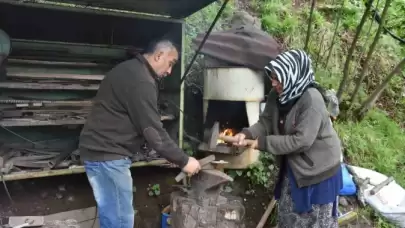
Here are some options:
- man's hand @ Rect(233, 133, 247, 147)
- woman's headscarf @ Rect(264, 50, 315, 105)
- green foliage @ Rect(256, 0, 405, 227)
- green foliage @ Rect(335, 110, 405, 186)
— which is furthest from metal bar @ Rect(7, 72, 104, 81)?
green foliage @ Rect(335, 110, 405, 186)

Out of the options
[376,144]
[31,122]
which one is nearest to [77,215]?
[31,122]

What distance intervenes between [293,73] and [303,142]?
0.51 metres

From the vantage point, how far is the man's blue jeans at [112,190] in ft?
9.40

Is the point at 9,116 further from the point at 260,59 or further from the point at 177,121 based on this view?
the point at 260,59

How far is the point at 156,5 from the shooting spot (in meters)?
3.85

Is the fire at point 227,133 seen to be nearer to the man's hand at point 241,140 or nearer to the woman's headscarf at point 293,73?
the man's hand at point 241,140

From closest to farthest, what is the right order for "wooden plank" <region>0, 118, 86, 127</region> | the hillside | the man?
the man < "wooden plank" <region>0, 118, 86, 127</region> < the hillside

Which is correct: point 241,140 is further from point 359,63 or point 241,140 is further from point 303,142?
point 359,63

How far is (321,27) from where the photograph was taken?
6.49 metres

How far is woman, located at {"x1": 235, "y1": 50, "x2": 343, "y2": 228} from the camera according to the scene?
2.79 metres

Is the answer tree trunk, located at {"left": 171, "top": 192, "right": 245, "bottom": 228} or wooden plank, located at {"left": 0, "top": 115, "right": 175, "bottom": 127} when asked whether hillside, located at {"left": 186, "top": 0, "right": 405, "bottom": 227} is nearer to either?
tree trunk, located at {"left": 171, "top": 192, "right": 245, "bottom": 228}

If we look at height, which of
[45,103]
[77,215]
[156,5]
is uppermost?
[156,5]

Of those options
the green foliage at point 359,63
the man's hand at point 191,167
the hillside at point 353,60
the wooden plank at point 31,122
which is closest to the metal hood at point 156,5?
the hillside at point 353,60

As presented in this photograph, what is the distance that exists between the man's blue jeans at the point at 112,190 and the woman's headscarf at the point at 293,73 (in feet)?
4.35
